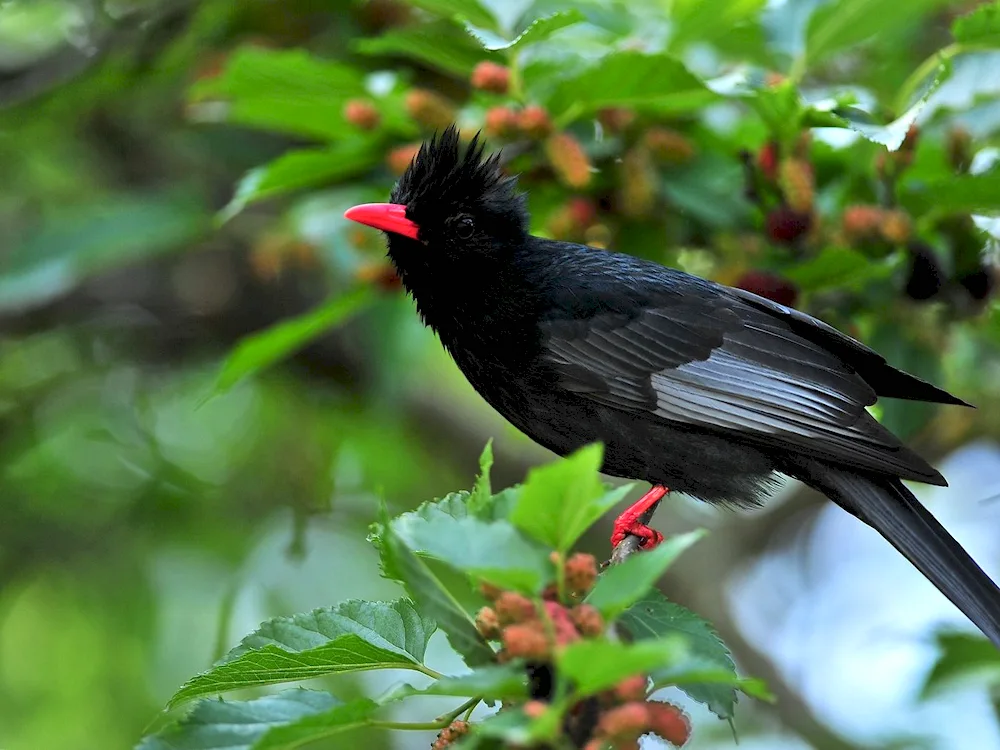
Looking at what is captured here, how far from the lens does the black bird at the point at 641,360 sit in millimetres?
3641

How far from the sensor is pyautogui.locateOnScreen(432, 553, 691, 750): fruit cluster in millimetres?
1870

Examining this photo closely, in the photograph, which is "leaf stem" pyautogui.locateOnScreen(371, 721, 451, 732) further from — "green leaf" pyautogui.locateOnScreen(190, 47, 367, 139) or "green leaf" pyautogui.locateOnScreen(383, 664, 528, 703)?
"green leaf" pyautogui.locateOnScreen(190, 47, 367, 139)

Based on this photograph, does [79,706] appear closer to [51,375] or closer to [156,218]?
[51,375]

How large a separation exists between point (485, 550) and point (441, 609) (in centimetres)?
26

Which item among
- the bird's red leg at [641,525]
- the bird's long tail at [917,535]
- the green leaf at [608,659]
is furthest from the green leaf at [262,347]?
the green leaf at [608,659]

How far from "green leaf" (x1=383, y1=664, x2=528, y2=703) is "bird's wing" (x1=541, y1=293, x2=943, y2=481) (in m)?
1.87

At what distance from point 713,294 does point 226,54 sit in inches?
115

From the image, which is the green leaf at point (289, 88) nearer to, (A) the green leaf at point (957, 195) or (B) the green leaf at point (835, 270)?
(B) the green leaf at point (835, 270)

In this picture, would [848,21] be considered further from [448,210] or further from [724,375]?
[448,210]

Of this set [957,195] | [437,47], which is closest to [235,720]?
[437,47]

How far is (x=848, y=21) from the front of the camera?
13.4ft

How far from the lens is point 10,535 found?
21.1 feet

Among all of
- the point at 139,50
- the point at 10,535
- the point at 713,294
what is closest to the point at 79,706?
the point at 10,535

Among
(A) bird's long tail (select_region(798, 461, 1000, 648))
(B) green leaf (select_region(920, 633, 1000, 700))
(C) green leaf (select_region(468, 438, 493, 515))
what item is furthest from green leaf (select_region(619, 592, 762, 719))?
(B) green leaf (select_region(920, 633, 1000, 700))
